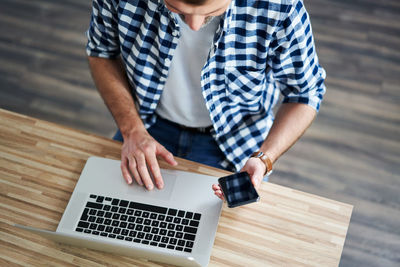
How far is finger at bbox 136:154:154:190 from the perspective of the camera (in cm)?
105

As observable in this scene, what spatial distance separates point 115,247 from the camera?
0.92m

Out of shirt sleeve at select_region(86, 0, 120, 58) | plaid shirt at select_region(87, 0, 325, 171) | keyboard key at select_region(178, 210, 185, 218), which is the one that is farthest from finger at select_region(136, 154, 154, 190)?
shirt sleeve at select_region(86, 0, 120, 58)

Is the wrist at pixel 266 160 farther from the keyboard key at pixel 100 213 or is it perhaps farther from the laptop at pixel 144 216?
the keyboard key at pixel 100 213

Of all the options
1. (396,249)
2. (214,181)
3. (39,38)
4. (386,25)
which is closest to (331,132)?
(396,249)

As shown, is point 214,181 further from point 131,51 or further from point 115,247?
point 131,51

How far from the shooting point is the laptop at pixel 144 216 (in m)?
0.96

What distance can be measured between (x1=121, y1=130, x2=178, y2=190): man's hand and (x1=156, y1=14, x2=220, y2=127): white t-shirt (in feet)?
0.66

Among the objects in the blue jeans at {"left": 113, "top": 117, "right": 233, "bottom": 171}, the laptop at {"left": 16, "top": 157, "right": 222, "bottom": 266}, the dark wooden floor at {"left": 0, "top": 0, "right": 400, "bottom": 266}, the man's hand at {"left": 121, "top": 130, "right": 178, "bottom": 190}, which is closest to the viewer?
the laptop at {"left": 16, "top": 157, "right": 222, "bottom": 266}

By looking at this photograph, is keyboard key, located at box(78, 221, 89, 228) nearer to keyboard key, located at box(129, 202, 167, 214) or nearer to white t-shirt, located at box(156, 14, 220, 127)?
keyboard key, located at box(129, 202, 167, 214)

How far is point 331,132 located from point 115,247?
5.11 ft

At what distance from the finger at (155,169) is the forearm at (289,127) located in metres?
0.32

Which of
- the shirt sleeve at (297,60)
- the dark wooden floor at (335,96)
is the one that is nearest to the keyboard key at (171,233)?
the shirt sleeve at (297,60)

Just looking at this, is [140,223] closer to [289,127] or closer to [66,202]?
[66,202]

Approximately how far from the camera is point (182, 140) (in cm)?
139
